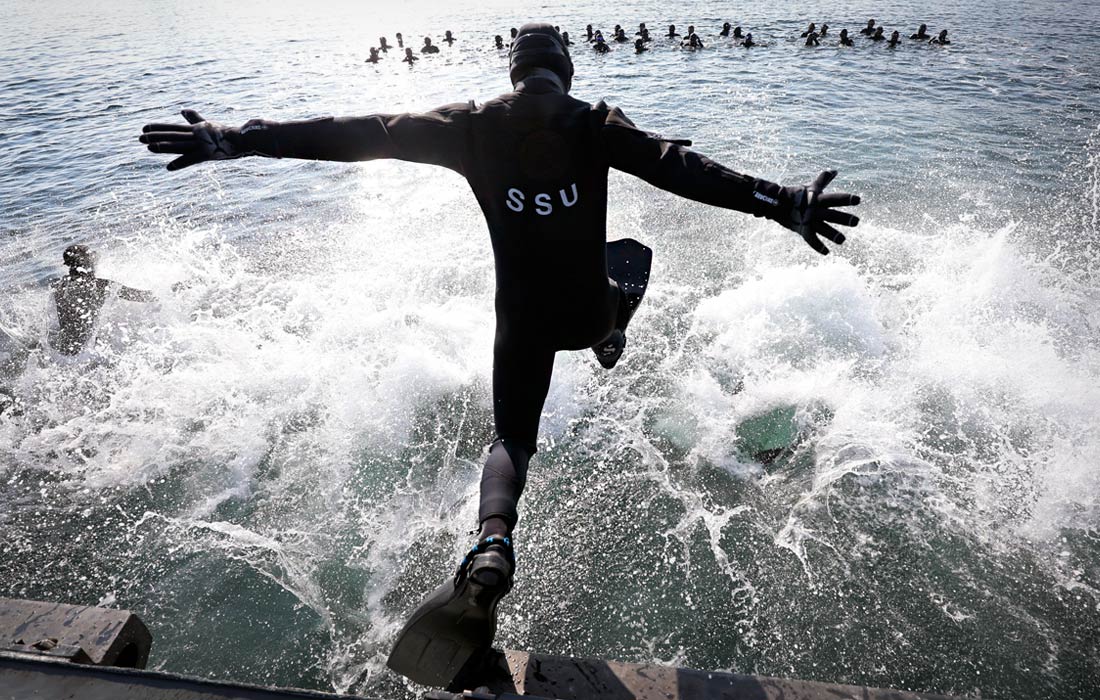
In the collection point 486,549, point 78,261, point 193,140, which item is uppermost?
point 193,140

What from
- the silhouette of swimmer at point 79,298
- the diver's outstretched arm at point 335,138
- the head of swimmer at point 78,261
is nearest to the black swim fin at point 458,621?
the diver's outstretched arm at point 335,138

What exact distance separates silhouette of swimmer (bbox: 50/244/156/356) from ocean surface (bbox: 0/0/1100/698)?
0.30 meters

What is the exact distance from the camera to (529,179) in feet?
8.89

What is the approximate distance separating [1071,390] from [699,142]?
30.7 ft

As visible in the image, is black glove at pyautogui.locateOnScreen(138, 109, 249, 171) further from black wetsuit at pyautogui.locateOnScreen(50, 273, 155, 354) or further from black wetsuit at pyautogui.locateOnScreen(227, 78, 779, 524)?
black wetsuit at pyautogui.locateOnScreen(50, 273, 155, 354)

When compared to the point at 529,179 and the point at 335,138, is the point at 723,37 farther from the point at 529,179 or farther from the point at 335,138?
the point at 335,138

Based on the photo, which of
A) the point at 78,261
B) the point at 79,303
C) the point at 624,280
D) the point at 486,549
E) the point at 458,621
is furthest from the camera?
the point at 78,261

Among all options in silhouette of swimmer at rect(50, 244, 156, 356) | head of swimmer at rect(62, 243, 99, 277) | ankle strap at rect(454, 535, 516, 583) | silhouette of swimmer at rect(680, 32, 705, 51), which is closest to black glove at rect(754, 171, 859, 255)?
ankle strap at rect(454, 535, 516, 583)

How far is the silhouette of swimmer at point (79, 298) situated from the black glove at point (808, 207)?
7.54 meters

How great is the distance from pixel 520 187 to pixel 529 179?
6cm

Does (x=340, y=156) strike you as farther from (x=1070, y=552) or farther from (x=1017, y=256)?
(x=1017, y=256)

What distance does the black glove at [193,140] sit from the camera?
9.32ft

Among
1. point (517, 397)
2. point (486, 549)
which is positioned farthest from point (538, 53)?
point (486, 549)

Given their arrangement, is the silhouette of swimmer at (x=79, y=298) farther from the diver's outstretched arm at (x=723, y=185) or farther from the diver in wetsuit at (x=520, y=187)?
the diver's outstretched arm at (x=723, y=185)
